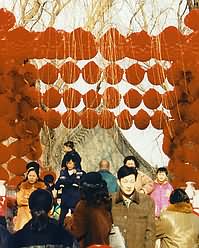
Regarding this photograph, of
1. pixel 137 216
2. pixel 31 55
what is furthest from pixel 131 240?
pixel 31 55

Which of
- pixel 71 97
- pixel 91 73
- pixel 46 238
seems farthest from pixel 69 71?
pixel 46 238

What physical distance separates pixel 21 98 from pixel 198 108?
5.49 feet

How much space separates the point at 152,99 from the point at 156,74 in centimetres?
42

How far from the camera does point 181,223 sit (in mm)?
5656

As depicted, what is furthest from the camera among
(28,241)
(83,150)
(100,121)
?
(83,150)

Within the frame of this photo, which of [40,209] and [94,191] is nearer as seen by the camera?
[40,209]

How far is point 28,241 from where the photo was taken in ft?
15.8

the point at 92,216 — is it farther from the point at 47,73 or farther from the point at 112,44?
the point at 47,73

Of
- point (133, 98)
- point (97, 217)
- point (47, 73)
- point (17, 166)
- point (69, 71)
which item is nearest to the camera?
point (97, 217)

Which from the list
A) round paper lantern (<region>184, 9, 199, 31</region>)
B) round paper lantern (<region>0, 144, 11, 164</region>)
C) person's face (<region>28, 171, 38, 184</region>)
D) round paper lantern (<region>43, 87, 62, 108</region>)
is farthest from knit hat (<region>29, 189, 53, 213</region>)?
round paper lantern (<region>43, 87, 62, 108</region>)

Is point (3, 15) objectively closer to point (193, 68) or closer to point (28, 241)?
point (193, 68)

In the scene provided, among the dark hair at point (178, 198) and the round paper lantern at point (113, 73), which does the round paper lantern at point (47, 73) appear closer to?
the round paper lantern at point (113, 73)

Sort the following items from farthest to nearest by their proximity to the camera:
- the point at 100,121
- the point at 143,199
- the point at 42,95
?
the point at 100,121, the point at 42,95, the point at 143,199

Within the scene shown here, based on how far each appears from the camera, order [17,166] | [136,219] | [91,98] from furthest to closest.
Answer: [91,98]
[17,166]
[136,219]
